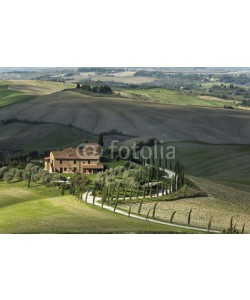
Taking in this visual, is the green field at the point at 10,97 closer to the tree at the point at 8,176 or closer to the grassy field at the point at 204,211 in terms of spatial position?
the tree at the point at 8,176

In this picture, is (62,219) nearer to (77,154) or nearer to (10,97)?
(77,154)

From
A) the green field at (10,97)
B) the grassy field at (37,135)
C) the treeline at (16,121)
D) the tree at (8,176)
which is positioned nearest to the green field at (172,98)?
the green field at (10,97)

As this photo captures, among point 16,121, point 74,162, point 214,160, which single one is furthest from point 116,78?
point 74,162

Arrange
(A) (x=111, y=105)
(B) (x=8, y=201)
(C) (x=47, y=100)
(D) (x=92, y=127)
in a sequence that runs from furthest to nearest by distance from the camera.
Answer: (C) (x=47, y=100), (A) (x=111, y=105), (D) (x=92, y=127), (B) (x=8, y=201)

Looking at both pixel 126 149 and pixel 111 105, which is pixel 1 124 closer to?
pixel 111 105

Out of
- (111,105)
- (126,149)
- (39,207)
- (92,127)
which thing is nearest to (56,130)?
(92,127)
